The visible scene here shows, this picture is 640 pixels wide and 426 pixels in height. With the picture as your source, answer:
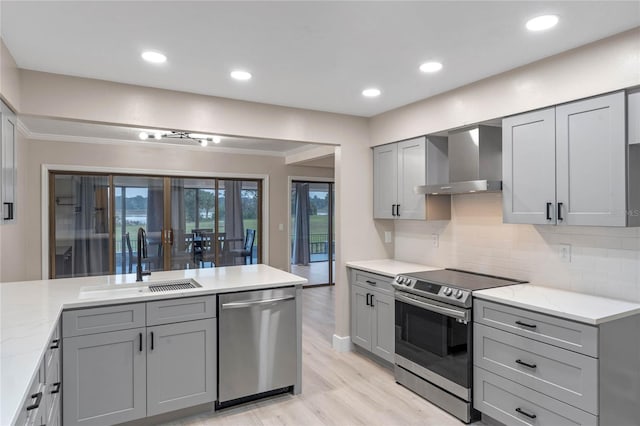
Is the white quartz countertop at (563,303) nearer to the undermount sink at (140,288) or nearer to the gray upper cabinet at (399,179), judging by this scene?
the gray upper cabinet at (399,179)

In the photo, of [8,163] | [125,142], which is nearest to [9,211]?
[8,163]

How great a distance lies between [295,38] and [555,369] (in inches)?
97.3

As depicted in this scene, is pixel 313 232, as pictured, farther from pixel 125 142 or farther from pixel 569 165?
pixel 569 165

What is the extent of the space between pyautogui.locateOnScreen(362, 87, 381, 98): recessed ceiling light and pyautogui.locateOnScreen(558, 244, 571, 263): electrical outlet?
1878 mm

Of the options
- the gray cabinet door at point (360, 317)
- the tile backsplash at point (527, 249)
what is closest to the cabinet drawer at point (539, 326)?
the tile backsplash at point (527, 249)

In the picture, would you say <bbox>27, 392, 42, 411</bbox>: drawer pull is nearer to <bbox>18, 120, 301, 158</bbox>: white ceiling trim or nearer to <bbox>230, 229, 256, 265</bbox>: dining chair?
<bbox>18, 120, 301, 158</bbox>: white ceiling trim

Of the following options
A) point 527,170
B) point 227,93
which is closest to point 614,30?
point 527,170

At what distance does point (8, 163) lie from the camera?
7.74ft

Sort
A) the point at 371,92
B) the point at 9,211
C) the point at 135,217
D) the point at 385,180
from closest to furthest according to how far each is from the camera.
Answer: the point at 9,211 < the point at 371,92 < the point at 385,180 < the point at 135,217

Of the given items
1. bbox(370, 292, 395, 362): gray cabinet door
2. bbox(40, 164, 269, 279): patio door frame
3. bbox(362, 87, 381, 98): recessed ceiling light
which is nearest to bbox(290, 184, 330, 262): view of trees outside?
bbox(40, 164, 269, 279): patio door frame

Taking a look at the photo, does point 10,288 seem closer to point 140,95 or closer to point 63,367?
point 63,367

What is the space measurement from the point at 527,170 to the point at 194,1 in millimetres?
2366

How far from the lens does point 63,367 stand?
7.79 feet

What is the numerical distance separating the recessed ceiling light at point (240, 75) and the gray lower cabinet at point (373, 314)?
83.5 inches
